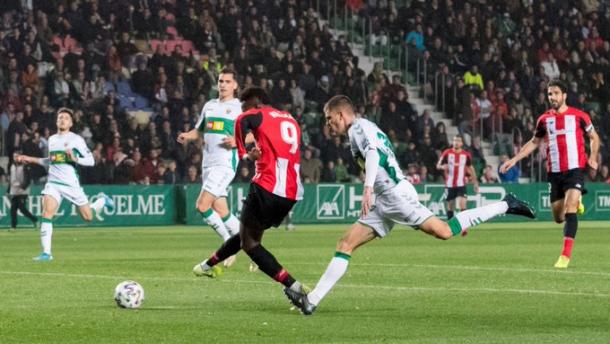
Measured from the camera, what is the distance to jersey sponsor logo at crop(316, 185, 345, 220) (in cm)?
3897

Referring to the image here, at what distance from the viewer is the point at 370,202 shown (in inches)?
475

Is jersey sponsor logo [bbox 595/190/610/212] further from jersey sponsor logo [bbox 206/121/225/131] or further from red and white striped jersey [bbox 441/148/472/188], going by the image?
jersey sponsor logo [bbox 206/121/225/131]

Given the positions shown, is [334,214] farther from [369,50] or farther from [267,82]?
[369,50]

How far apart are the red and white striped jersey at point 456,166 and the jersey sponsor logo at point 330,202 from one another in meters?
4.52

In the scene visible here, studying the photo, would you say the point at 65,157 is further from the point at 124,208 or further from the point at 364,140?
the point at 124,208

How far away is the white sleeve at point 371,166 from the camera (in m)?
12.2

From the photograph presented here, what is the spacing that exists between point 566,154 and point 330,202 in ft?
65.6

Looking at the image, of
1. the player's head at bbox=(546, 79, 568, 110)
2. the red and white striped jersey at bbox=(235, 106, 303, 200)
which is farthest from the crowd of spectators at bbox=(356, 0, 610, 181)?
the red and white striped jersey at bbox=(235, 106, 303, 200)

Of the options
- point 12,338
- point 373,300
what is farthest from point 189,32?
point 12,338

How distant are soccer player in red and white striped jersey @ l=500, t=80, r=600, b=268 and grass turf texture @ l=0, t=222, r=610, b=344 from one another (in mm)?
808

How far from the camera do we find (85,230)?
34.5 metres

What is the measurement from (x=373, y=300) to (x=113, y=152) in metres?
23.7

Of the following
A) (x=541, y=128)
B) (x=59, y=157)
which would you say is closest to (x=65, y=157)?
(x=59, y=157)

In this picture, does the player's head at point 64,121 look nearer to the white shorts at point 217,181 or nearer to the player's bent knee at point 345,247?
the white shorts at point 217,181
